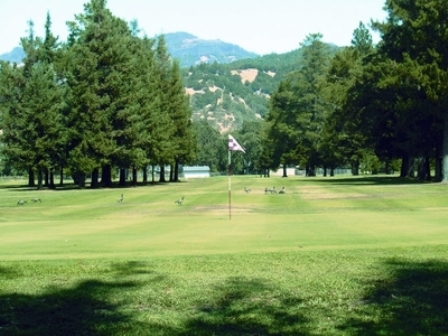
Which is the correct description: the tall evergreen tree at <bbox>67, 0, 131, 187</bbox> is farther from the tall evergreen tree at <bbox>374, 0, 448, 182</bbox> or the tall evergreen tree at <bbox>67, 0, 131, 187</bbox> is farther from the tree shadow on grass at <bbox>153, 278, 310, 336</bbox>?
the tree shadow on grass at <bbox>153, 278, 310, 336</bbox>

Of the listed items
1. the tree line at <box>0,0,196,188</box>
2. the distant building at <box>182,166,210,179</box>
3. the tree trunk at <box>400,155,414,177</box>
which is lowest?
the distant building at <box>182,166,210,179</box>

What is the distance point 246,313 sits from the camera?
8.14 m

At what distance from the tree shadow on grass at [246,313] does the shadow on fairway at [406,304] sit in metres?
0.72

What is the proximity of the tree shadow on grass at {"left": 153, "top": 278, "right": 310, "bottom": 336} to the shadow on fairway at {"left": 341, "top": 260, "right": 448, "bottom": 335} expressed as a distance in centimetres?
72

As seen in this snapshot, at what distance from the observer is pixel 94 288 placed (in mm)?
9883

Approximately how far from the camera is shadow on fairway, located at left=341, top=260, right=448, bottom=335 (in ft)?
24.2

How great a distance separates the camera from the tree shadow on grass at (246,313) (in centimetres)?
739

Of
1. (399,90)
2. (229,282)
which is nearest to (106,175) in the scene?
(399,90)

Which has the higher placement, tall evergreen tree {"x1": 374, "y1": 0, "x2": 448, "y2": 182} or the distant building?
tall evergreen tree {"x1": 374, "y1": 0, "x2": 448, "y2": 182}

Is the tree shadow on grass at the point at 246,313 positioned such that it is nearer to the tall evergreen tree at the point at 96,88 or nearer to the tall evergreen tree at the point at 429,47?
the tall evergreen tree at the point at 429,47

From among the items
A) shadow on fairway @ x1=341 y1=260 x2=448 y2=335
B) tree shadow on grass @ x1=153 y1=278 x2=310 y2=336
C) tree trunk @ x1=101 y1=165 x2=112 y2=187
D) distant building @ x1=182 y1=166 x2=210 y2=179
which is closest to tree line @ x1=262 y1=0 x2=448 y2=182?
tree trunk @ x1=101 y1=165 x2=112 y2=187

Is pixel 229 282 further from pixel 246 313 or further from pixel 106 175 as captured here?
pixel 106 175

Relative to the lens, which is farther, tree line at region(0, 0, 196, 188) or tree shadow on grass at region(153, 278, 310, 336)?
tree line at region(0, 0, 196, 188)

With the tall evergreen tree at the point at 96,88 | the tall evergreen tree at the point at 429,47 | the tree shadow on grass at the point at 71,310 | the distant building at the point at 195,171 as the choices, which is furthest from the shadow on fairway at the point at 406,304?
the distant building at the point at 195,171
